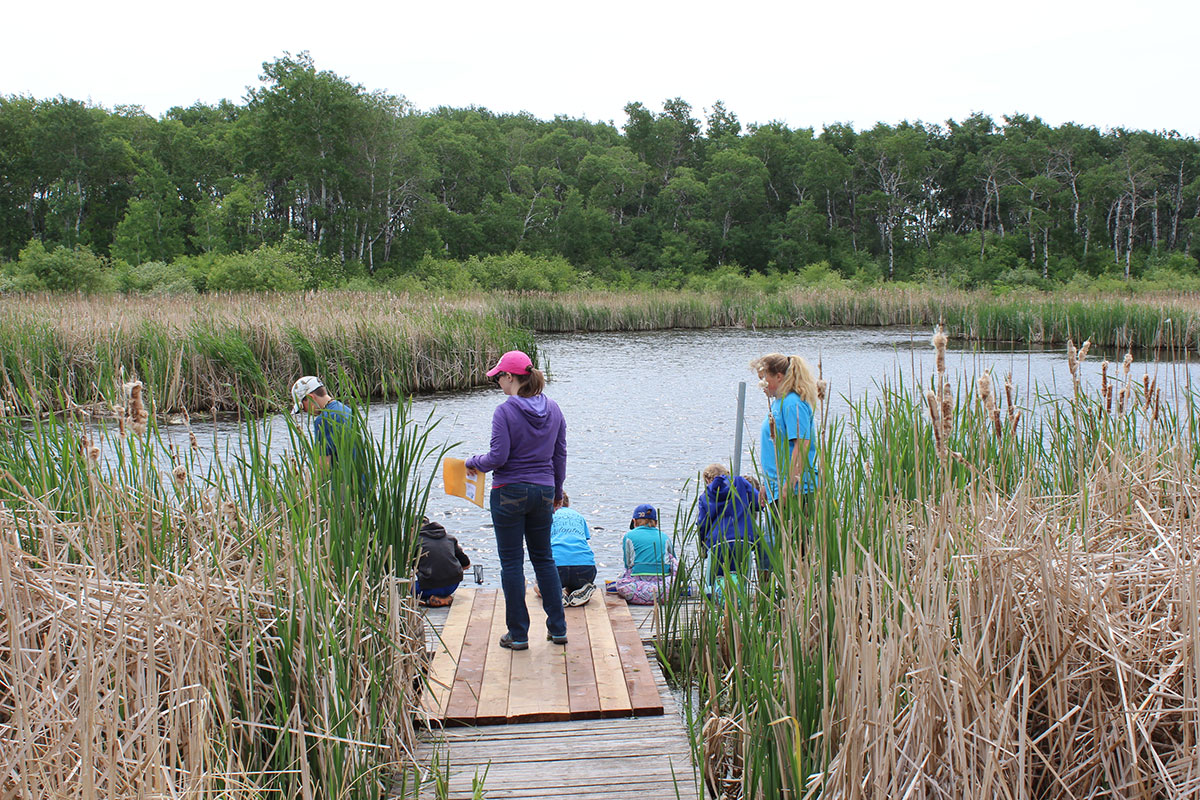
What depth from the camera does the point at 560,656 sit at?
13.9ft

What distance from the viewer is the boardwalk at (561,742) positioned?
10.3ft

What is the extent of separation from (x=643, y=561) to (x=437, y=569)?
1140mm

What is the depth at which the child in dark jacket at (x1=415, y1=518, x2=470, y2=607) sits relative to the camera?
16.0ft

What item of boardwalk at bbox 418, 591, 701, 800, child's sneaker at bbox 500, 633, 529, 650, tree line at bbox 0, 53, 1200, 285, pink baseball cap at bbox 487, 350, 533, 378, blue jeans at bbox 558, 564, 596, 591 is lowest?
boardwalk at bbox 418, 591, 701, 800

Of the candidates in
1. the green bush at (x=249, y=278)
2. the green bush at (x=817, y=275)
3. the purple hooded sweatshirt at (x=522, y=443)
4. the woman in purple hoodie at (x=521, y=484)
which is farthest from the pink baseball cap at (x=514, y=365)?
the green bush at (x=817, y=275)

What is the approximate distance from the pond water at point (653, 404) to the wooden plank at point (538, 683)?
3.12 feet

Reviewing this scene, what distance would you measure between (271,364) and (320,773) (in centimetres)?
1223

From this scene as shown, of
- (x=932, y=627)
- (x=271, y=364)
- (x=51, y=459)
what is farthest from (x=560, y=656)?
(x=271, y=364)

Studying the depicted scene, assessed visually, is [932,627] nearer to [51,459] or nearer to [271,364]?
[51,459]

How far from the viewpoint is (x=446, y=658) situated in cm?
420

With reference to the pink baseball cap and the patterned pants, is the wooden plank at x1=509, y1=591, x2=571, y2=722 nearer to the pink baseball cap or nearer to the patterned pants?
the patterned pants

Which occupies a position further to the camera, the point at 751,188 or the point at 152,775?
the point at 751,188

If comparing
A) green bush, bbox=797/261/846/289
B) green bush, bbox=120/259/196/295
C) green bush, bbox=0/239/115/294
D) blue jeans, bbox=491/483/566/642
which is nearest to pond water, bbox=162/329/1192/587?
blue jeans, bbox=491/483/566/642

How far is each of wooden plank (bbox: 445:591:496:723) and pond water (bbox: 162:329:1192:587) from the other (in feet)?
3.23
